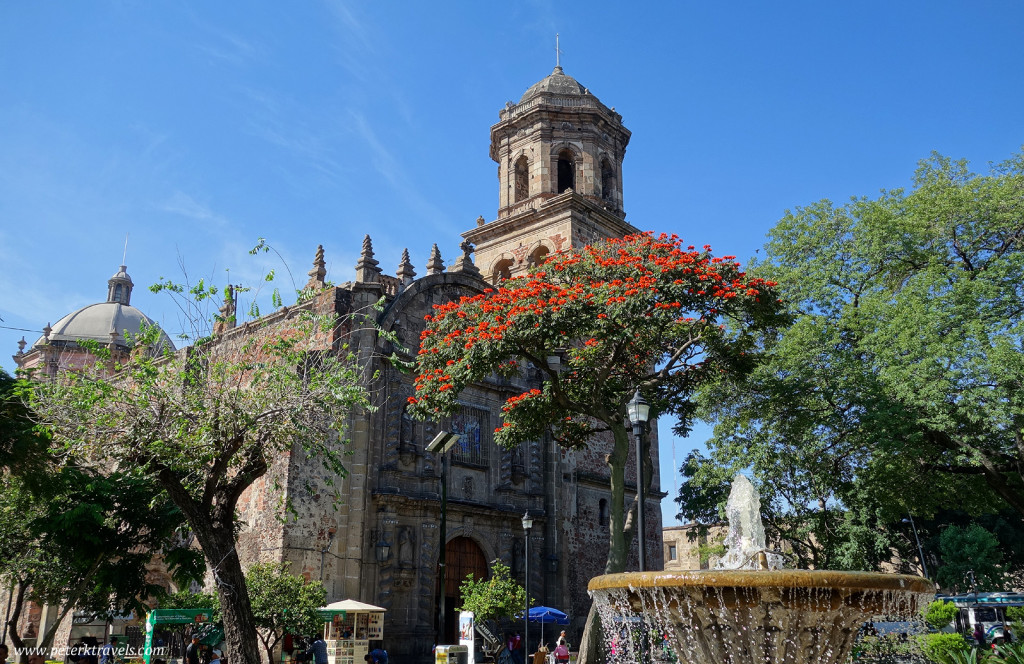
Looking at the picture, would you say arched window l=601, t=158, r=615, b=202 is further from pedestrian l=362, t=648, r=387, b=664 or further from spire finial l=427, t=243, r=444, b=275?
pedestrian l=362, t=648, r=387, b=664

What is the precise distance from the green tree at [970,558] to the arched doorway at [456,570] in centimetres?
1671

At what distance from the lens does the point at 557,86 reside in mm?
31266

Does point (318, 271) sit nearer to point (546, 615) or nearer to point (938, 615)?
point (546, 615)

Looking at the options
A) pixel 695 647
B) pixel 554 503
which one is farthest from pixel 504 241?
pixel 695 647

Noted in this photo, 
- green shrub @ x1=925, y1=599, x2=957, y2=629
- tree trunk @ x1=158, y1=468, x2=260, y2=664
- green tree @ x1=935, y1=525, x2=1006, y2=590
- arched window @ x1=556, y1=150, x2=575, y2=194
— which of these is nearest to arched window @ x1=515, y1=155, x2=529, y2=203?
arched window @ x1=556, y1=150, x2=575, y2=194

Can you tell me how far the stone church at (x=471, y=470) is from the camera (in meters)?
20.5

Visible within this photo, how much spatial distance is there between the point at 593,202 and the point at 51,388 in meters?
20.3

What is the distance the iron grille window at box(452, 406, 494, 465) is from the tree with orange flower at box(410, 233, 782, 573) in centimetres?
699

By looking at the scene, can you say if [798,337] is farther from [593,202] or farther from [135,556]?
[135,556]

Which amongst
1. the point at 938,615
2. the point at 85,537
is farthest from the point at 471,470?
the point at 938,615

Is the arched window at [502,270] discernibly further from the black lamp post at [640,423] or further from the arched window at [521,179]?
the black lamp post at [640,423]

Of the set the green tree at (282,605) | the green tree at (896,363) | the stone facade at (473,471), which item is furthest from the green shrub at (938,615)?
the green tree at (282,605)

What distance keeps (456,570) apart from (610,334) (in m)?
10.7

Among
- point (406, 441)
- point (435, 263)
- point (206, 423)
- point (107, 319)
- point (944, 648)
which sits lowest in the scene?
point (944, 648)
